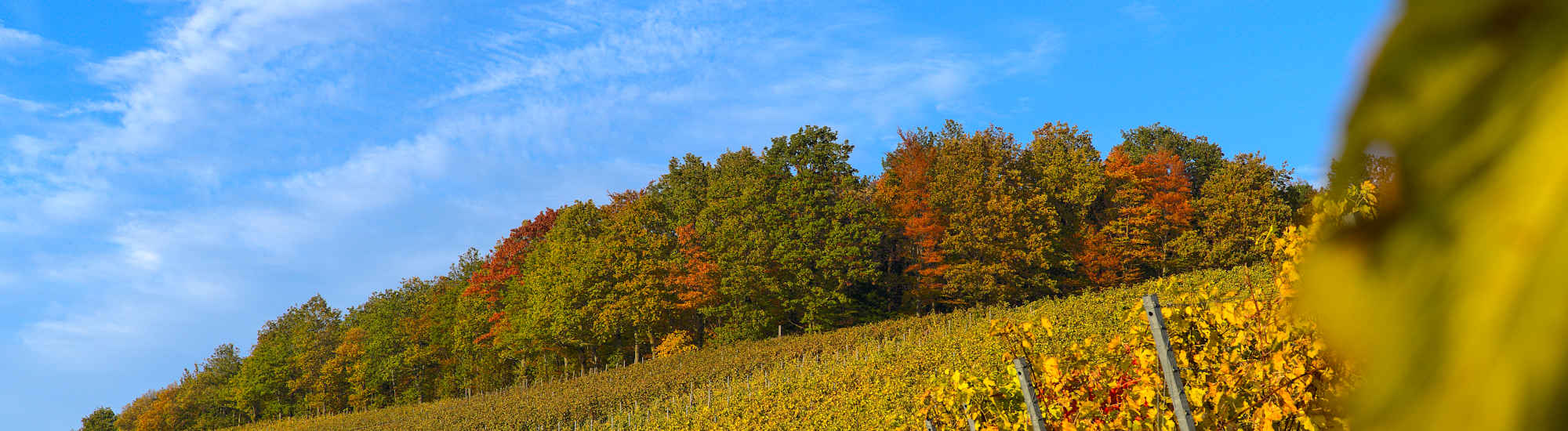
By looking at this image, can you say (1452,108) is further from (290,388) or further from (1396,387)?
(290,388)

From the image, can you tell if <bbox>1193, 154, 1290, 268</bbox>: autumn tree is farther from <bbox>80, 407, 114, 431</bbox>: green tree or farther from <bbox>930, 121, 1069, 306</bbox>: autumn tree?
<bbox>80, 407, 114, 431</bbox>: green tree

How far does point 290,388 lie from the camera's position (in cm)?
5506

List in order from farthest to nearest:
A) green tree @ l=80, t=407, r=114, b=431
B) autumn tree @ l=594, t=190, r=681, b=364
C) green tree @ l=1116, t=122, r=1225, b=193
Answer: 1. green tree @ l=80, t=407, r=114, b=431
2. green tree @ l=1116, t=122, r=1225, b=193
3. autumn tree @ l=594, t=190, r=681, b=364

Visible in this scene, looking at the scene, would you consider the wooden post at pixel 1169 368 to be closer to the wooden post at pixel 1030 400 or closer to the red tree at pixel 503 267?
the wooden post at pixel 1030 400

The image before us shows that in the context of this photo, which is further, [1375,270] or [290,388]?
[290,388]

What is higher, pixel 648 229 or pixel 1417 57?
pixel 648 229

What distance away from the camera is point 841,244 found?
3722 centimetres

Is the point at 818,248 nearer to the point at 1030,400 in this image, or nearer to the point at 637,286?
the point at 637,286

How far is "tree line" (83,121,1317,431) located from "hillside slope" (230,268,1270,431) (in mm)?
3312

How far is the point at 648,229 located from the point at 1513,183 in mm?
47865

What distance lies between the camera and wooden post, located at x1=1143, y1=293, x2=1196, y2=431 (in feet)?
11.0

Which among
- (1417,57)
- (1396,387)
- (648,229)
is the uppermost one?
(648,229)

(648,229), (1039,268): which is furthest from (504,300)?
(1039,268)

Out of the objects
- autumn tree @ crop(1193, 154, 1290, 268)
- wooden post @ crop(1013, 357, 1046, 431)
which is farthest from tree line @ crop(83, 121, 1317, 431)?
wooden post @ crop(1013, 357, 1046, 431)
